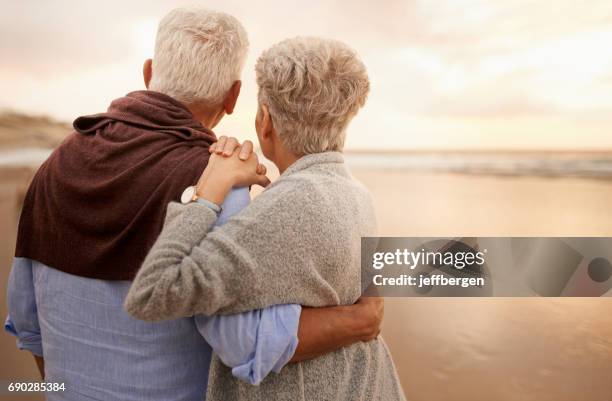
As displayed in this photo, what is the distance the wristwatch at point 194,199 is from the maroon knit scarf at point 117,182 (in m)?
0.03

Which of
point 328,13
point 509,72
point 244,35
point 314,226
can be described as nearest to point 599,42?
point 509,72

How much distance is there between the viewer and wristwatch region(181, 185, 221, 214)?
840 millimetres

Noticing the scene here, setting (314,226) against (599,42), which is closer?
(314,226)

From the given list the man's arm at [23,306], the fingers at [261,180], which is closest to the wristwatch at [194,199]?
the fingers at [261,180]

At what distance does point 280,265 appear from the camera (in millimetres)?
818

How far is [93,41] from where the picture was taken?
8.05 ft

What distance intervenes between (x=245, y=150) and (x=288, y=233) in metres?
0.20

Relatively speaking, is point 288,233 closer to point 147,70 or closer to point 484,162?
point 147,70

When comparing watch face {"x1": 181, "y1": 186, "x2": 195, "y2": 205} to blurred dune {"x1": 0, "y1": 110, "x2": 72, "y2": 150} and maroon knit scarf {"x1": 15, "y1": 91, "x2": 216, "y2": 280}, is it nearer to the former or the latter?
maroon knit scarf {"x1": 15, "y1": 91, "x2": 216, "y2": 280}

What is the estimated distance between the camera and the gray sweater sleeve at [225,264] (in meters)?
0.76

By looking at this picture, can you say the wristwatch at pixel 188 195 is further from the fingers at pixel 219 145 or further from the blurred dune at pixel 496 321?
the blurred dune at pixel 496 321

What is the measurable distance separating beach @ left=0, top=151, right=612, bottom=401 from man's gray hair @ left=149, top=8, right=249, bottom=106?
1.54m

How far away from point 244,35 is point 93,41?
1.67 m

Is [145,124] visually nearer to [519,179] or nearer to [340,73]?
[340,73]
